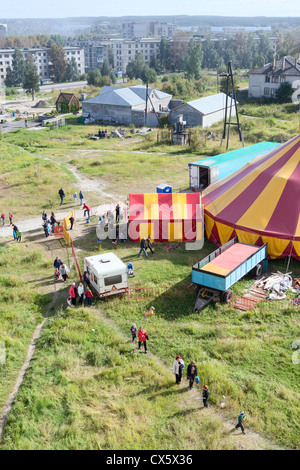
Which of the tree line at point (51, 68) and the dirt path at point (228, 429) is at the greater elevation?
the tree line at point (51, 68)

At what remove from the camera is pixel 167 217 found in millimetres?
24406

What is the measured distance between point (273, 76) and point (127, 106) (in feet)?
96.7

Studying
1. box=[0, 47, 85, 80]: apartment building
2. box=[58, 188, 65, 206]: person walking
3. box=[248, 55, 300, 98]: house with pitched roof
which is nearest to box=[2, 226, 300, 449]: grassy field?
box=[58, 188, 65, 206]: person walking

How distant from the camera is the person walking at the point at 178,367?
44.2 ft

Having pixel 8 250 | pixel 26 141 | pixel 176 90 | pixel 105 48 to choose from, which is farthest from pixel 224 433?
pixel 105 48

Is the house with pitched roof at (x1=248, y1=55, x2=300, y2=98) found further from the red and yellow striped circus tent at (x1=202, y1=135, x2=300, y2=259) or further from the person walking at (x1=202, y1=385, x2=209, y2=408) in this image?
the person walking at (x1=202, y1=385, x2=209, y2=408)

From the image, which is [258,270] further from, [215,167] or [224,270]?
[215,167]

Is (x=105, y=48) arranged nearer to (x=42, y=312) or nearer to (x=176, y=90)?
(x=176, y=90)

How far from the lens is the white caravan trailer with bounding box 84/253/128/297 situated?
18.6 metres

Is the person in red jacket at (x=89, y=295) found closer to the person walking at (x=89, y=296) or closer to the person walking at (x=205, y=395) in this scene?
the person walking at (x=89, y=296)

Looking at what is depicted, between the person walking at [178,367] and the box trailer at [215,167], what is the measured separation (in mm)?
18701

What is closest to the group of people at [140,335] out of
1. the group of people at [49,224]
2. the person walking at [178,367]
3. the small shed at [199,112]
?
the person walking at [178,367]

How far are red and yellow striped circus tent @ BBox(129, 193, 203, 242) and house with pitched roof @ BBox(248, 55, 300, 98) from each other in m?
57.2

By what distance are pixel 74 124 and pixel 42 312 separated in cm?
5223
